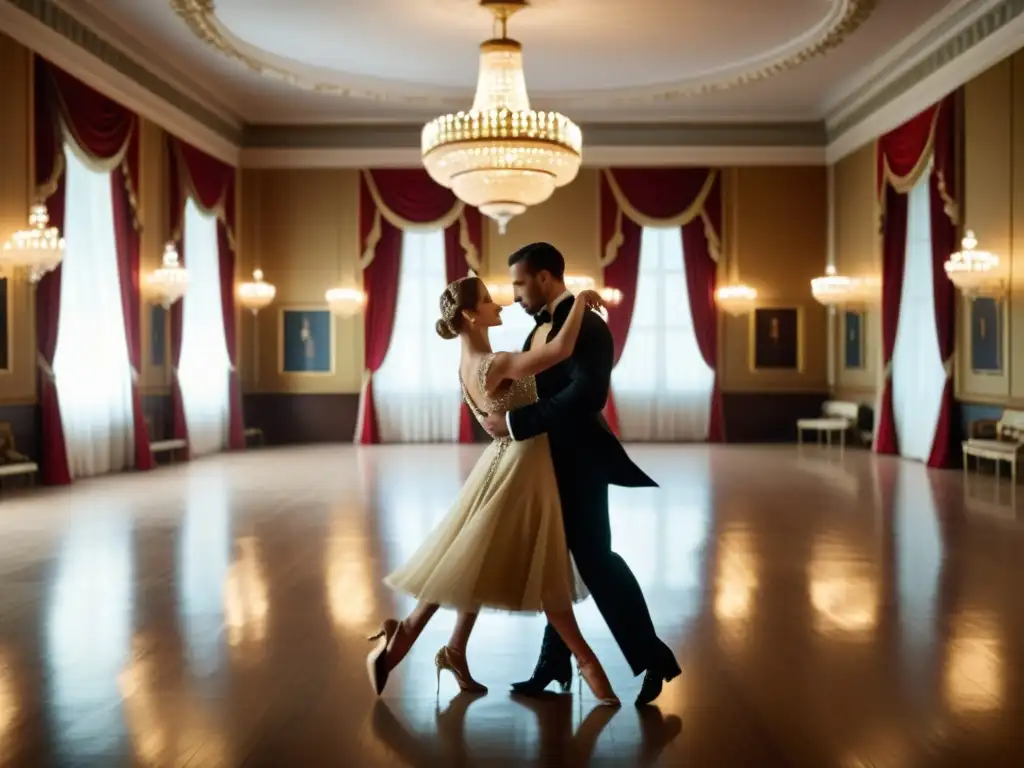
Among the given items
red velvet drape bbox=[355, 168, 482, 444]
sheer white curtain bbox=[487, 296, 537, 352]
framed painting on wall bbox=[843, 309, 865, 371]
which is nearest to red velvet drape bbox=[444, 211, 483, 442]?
red velvet drape bbox=[355, 168, 482, 444]

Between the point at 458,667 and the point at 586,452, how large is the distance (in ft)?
2.77

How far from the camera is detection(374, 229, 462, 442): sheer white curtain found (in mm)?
16188

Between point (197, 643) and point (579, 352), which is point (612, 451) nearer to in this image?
point (579, 352)

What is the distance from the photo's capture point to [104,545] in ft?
21.8

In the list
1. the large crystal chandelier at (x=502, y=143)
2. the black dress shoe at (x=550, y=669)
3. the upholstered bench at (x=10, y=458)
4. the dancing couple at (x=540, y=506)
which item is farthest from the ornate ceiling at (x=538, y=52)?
the black dress shoe at (x=550, y=669)

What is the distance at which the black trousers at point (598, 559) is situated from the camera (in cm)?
349

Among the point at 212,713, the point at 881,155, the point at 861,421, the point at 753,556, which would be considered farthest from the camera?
the point at 861,421

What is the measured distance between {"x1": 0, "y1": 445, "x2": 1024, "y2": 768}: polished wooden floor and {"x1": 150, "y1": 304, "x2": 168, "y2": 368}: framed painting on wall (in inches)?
186

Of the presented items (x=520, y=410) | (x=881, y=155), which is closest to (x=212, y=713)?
(x=520, y=410)

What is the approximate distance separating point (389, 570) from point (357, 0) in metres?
6.94

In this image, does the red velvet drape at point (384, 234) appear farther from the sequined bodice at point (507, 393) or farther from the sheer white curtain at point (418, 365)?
the sequined bodice at point (507, 393)

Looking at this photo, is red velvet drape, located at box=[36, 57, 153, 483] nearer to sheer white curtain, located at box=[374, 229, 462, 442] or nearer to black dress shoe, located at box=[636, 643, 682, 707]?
sheer white curtain, located at box=[374, 229, 462, 442]

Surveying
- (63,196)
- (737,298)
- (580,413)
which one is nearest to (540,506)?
(580,413)

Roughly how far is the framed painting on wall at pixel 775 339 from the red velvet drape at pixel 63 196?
8.84 metres
